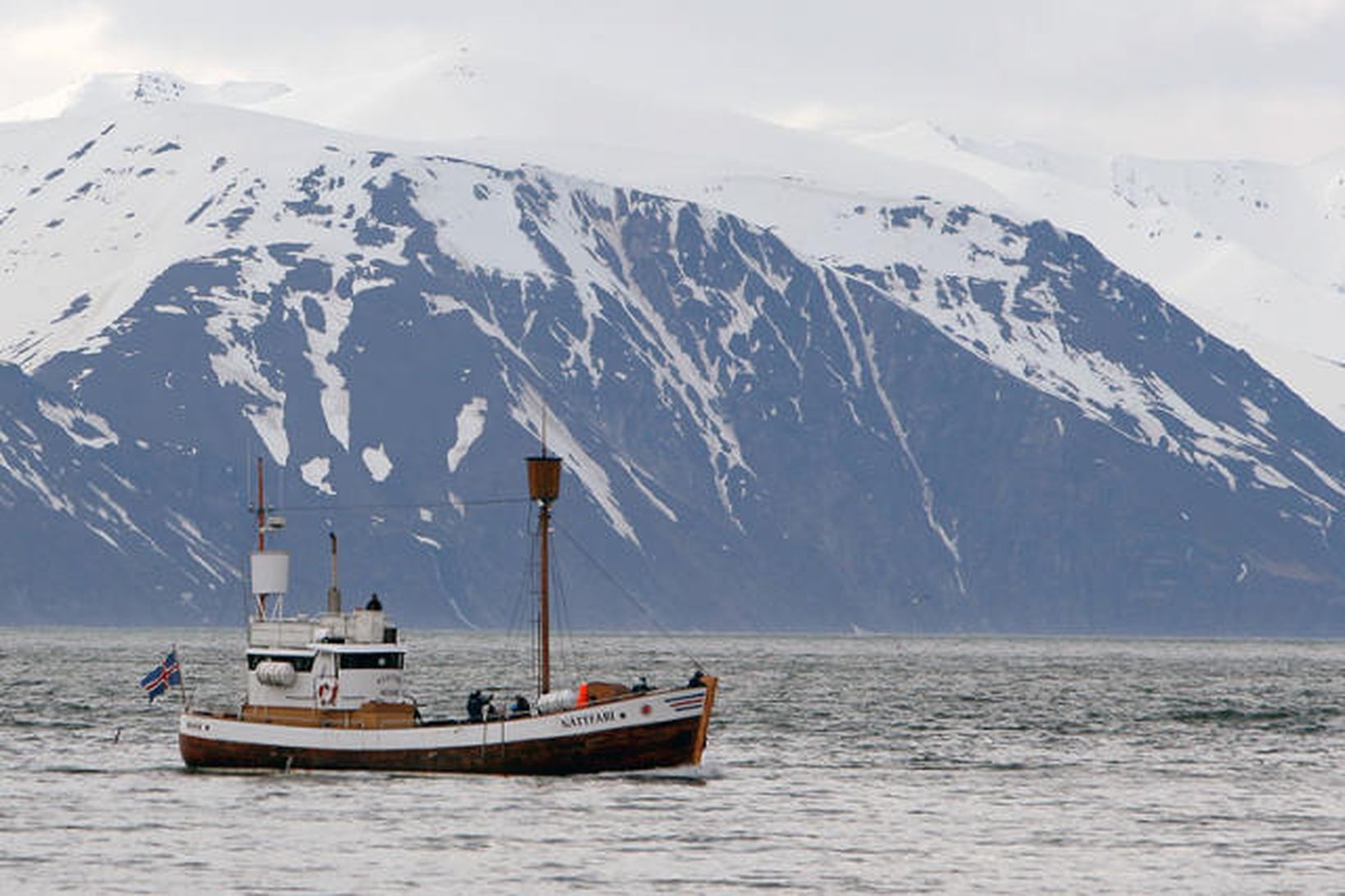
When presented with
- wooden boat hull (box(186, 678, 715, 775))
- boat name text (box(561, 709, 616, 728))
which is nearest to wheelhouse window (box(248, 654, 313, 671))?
wooden boat hull (box(186, 678, 715, 775))

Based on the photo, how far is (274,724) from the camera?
371 ft

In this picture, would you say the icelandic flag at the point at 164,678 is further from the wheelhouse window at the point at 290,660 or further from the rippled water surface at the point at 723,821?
the rippled water surface at the point at 723,821

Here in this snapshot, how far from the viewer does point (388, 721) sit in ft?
370

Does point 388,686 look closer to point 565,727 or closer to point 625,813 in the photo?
point 565,727

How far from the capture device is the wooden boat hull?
→ 11094cm

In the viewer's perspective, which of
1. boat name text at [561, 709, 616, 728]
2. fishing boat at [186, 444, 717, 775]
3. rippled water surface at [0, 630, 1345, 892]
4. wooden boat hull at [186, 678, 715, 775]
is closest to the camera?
rippled water surface at [0, 630, 1345, 892]

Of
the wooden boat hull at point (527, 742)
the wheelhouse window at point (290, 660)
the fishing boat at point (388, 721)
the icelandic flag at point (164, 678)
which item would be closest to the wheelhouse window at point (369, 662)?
the fishing boat at point (388, 721)

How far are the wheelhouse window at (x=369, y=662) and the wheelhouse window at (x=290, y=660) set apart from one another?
140 centimetres

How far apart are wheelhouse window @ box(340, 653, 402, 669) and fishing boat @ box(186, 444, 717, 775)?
31 millimetres

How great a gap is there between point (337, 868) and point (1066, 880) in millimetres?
20603

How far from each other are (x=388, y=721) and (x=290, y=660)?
447 cm

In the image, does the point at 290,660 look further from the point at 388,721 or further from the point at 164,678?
the point at 164,678

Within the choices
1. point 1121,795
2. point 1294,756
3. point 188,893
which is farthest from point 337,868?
point 1294,756

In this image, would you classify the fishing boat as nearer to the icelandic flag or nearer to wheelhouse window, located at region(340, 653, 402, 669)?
wheelhouse window, located at region(340, 653, 402, 669)
